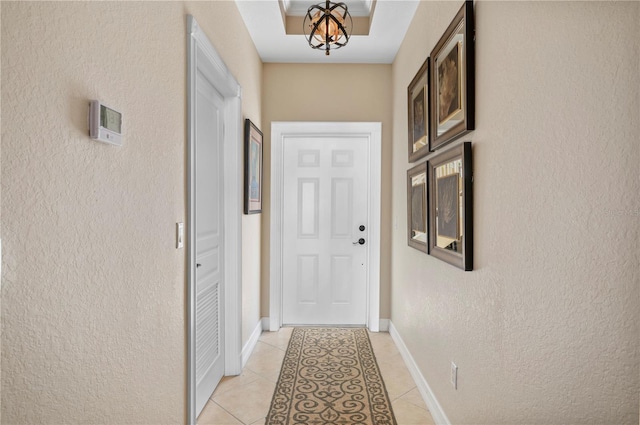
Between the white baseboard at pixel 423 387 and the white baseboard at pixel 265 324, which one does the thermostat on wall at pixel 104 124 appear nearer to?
the white baseboard at pixel 423 387

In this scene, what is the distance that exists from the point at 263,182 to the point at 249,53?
114 centimetres

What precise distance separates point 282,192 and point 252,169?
29.2 inches

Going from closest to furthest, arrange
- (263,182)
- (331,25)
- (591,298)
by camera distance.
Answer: (591,298) → (331,25) → (263,182)

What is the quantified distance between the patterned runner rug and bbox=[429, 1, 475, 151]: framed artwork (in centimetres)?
157

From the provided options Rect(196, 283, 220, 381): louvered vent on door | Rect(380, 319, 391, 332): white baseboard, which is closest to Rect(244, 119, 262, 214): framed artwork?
Rect(196, 283, 220, 381): louvered vent on door

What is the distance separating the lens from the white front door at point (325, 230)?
378 centimetres

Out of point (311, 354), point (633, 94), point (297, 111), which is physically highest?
point (297, 111)

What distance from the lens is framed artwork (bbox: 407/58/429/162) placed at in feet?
7.58

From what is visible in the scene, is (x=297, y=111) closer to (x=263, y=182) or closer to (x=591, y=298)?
(x=263, y=182)

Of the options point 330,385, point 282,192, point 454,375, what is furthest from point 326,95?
point 454,375

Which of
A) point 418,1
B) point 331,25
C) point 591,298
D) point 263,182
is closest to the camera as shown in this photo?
point 591,298

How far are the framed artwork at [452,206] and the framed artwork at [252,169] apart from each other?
1.35 meters

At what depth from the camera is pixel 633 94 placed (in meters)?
0.82

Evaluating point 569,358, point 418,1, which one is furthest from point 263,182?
point 569,358
